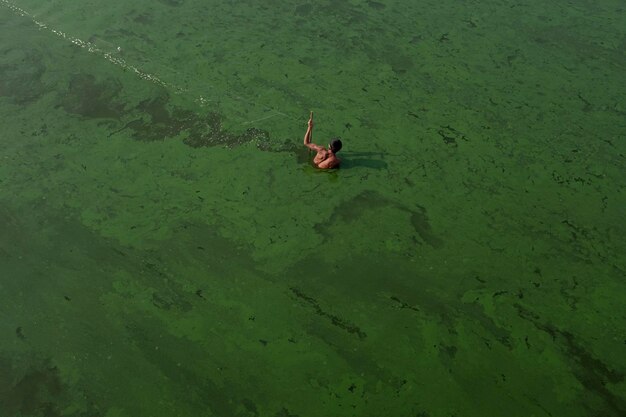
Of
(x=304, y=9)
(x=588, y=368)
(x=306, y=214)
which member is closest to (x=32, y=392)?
(x=306, y=214)

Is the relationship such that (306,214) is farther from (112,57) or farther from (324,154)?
(112,57)

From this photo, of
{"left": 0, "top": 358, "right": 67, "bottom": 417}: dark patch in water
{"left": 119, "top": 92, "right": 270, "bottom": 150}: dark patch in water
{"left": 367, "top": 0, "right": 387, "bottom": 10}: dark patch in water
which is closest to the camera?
{"left": 0, "top": 358, "right": 67, "bottom": 417}: dark patch in water

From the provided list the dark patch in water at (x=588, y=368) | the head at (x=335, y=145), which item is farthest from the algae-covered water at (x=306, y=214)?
the head at (x=335, y=145)

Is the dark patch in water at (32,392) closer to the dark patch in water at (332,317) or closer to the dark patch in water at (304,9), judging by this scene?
the dark patch in water at (332,317)

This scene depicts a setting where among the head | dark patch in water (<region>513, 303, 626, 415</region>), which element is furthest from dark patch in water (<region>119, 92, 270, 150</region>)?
dark patch in water (<region>513, 303, 626, 415</region>)

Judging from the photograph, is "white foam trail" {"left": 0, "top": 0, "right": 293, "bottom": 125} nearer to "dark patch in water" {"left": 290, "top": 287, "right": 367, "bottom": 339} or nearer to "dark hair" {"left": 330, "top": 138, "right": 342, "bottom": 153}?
"dark hair" {"left": 330, "top": 138, "right": 342, "bottom": 153}
